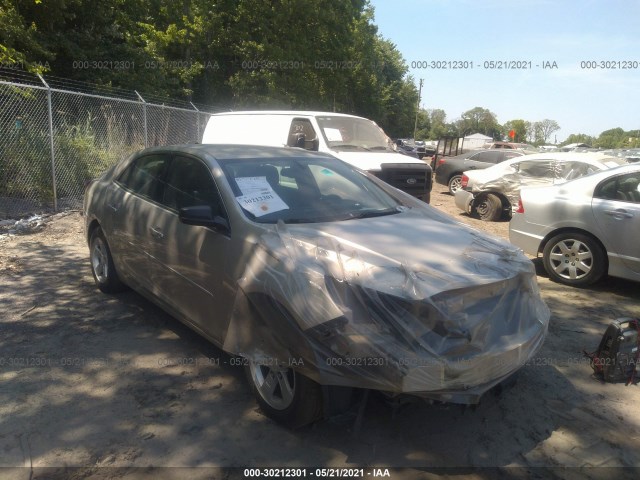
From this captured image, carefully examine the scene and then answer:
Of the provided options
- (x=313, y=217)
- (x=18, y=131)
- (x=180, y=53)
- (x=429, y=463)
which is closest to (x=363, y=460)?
(x=429, y=463)

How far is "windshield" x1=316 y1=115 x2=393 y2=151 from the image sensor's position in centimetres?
959

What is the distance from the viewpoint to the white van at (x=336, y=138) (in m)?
9.22

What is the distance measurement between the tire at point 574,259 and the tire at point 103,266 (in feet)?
16.4

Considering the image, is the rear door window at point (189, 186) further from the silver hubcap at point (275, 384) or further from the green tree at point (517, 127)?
the green tree at point (517, 127)

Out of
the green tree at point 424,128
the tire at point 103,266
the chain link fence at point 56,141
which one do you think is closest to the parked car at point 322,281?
the tire at point 103,266

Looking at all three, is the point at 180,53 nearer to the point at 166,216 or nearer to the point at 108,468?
the point at 166,216

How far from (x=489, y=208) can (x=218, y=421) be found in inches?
359

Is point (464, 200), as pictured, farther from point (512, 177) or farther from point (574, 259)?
point (574, 259)

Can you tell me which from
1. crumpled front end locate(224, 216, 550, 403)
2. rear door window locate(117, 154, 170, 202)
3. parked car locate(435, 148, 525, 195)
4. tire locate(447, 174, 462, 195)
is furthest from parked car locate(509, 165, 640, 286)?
tire locate(447, 174, 462, 195)

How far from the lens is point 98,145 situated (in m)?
11.4

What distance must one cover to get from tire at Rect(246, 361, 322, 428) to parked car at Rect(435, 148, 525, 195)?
12427 millimetres

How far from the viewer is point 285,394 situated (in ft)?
10.5

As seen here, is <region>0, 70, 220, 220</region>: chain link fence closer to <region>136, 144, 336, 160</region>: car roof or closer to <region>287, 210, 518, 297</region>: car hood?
<region>136, 144, 336, 160</region>: car roof

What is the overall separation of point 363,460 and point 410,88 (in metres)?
70.3
